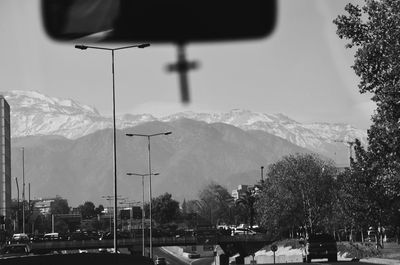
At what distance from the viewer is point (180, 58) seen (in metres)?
5.93

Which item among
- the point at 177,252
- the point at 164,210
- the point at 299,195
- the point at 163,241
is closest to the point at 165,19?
the point at 299,195

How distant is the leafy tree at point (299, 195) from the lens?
82.9 metres

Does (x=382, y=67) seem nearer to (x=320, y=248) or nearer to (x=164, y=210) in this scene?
(x=320, y=248)

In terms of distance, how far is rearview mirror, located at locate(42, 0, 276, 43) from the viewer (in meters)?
6.11

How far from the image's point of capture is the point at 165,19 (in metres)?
6.21

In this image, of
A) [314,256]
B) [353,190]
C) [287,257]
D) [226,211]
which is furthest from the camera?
[226,211]

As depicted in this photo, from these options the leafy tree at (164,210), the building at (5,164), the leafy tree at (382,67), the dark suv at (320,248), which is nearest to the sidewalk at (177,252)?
the leafy tree at (164,210)

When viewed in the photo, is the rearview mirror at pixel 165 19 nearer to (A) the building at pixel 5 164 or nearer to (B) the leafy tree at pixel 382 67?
(B) the leafy tree at pixel 382 67

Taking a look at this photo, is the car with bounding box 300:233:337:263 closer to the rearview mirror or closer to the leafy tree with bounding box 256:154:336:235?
the leafy tree with bounding box 256:154:336:235

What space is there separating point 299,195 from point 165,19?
258 ft

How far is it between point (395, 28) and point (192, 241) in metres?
89.0

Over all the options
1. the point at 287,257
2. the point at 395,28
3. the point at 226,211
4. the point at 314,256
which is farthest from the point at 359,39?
the point at 226,211

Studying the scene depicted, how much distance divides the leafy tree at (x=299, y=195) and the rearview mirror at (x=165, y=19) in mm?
76106

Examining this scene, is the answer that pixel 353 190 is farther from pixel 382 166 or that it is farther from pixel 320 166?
pixel 320 166
